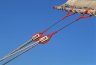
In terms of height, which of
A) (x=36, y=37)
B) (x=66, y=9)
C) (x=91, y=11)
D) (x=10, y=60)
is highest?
(x=66, y=9)

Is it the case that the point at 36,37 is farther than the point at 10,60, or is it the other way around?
the point at 36,37

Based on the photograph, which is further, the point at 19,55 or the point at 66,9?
the point at 66,9

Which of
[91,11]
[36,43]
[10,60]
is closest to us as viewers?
[10,60]

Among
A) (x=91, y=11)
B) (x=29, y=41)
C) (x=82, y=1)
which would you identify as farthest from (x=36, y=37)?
(x=82, y=1)

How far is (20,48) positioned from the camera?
121 ft

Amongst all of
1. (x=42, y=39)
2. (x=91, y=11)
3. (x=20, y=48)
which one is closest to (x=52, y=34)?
(x=42, y=39)

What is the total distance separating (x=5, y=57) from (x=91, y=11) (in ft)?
64.3

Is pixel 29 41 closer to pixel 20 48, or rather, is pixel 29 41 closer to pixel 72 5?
pixel 20 48

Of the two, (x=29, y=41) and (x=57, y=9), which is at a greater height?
(x=57, y=9)

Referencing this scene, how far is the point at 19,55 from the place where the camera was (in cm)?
3553

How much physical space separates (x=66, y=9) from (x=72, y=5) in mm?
3506

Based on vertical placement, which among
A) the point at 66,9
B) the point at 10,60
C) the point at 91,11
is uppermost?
the point at 66,9

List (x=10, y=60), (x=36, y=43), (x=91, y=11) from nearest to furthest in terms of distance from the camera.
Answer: (x=10, y=60) < (x=36, y=43) < (x=91, y=11)

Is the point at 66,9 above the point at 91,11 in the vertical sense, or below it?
above
